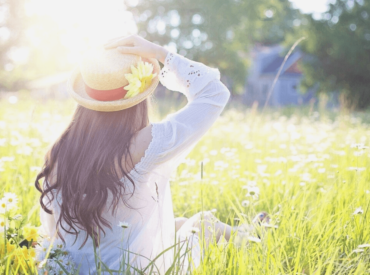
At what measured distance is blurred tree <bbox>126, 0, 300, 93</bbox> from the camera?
24234 mm

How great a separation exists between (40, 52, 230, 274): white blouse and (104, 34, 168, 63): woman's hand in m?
0.05

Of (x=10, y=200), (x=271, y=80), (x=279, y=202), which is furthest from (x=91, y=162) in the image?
(x=271, y=80)

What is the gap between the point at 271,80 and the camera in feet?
103

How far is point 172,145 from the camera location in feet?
5.35

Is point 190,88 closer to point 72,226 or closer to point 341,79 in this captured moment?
point 72,226

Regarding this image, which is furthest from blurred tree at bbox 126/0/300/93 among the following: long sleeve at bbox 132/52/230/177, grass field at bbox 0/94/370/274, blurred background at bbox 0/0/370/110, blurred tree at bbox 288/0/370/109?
long sleeve at bbox 132/52/230/177

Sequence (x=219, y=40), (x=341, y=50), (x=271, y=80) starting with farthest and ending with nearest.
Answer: (x=271, y=80) < (x=219, y=40) < (x=341, y=50)

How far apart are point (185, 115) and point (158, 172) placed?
0.29 meters

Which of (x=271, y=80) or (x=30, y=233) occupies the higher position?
(x=30, y=233)

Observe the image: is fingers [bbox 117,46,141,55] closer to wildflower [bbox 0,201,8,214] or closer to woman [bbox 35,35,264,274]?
woman [bbox 35,35,264,274]

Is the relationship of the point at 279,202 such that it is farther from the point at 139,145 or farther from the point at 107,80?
the point at 107,80

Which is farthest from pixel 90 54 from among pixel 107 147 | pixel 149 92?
pixel 107 147

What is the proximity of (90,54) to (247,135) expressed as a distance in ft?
13.7

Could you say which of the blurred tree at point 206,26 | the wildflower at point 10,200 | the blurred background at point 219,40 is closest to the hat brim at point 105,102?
the wildflower at point 10,200
